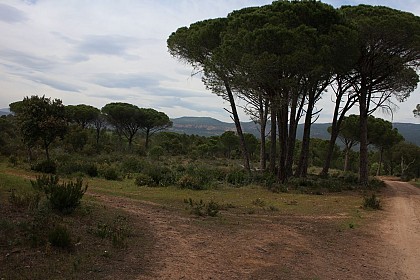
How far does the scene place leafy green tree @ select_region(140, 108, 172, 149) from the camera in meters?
48.5

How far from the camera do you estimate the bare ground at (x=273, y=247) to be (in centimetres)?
605

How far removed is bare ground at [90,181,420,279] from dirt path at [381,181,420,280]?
16 millimetres

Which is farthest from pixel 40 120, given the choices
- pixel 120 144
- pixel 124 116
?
pixel 120 144

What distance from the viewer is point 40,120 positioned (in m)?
19.4

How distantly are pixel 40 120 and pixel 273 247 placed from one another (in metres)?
15.7

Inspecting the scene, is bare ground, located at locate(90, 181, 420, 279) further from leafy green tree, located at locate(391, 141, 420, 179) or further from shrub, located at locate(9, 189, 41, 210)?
leafy green tree, located at locate(391, 141, 420, 179)

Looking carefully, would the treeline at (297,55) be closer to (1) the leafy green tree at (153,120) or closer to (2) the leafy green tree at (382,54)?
(2) the leafy green tree at (382,54)

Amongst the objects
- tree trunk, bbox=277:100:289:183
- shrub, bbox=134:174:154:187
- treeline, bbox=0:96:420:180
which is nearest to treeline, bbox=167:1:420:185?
tree trunk, bbox=277:100:289:183

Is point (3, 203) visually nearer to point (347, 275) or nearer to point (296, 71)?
point (347, 275)

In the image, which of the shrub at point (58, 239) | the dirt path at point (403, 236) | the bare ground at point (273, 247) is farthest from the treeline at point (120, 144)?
the shrub at point (58, 239)

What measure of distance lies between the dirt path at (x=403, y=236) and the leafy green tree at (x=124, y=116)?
3639cm

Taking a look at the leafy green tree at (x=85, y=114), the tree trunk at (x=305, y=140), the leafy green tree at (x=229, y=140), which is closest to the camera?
the tree trunk at (x=305, y=140)

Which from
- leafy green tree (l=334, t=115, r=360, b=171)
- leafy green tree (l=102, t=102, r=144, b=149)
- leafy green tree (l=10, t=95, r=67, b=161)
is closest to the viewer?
leafy green tree (l=10, t=95, r=67, b=161)

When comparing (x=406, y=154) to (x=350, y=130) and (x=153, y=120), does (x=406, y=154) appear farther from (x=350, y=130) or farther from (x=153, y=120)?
(x=153, y=120)
